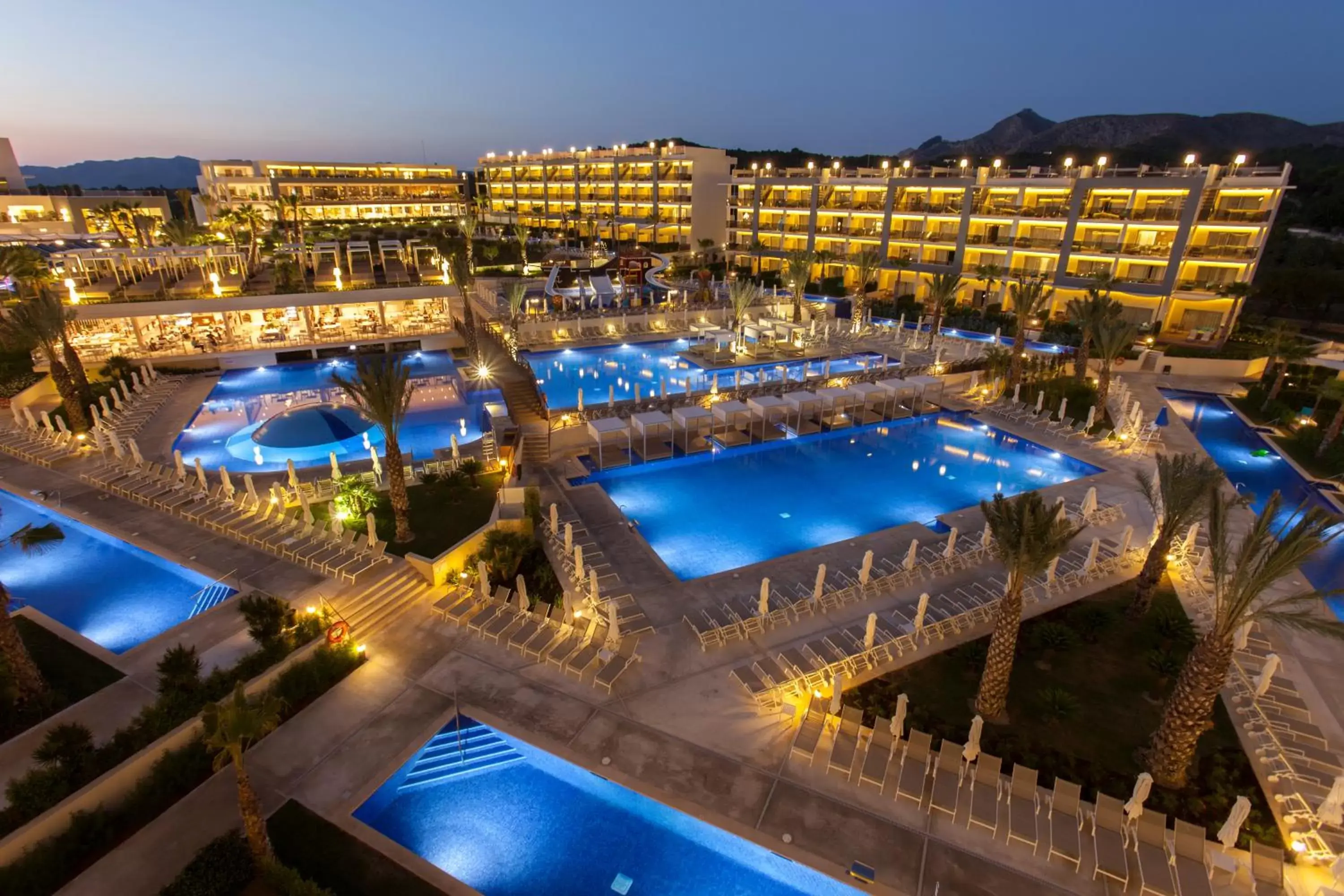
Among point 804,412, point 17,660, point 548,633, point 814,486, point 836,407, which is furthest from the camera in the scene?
point 836,407

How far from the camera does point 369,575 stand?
14.8 m

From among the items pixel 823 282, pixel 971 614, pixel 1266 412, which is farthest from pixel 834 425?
pixel 823 282

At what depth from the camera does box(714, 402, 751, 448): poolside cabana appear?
961 inches

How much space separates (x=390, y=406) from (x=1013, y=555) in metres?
14.1

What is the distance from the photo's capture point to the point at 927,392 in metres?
30.1

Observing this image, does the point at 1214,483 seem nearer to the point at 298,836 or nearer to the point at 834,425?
the point at 834,425

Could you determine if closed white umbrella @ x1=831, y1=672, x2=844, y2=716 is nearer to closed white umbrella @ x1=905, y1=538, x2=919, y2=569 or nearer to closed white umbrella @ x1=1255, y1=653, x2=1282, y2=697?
closed white umbrella @ x1=905, y1=538, x2=919, y2=569

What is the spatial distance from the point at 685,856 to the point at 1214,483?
1256 centimetres

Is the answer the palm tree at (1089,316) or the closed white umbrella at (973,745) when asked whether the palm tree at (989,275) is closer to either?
the palm tree at (1089,316)

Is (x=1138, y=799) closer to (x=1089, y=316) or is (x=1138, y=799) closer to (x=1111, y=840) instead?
(x=1111, y=840)

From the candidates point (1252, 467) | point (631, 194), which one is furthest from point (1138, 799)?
point (631, 194)

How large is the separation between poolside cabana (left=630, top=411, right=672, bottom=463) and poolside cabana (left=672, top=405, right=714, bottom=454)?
320 mm

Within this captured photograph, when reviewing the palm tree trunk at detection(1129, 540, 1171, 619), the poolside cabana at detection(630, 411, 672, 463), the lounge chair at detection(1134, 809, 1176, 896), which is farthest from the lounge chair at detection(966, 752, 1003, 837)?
the poolside cabana at detection(630, 411, 672, 463)

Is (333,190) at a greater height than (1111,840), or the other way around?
(333,190)
